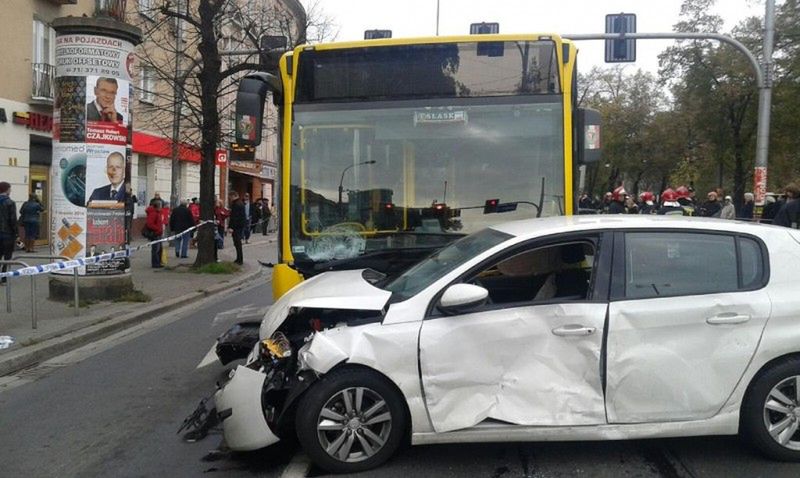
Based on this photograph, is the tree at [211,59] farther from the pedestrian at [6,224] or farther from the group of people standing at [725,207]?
the group of people standing at [725,207]

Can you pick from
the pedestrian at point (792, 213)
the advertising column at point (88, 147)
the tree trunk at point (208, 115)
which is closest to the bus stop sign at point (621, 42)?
the pedestrian at point (792, 213)

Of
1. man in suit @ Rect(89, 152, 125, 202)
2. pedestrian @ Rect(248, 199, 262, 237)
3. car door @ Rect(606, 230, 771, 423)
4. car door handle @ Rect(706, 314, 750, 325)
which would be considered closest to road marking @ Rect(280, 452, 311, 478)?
car door @ Rect(606, 230, 771, 423)

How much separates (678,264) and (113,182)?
929 cm

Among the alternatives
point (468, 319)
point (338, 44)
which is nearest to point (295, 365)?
point (468, 319)

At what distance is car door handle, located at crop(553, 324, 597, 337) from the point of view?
4.48 m

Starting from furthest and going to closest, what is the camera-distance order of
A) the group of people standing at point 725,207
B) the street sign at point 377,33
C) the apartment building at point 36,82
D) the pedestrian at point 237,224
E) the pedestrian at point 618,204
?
1. the pedestrian at point 237,224
2. the pedestrian at point 618,204
3. the apartment building at point 36,82
4. the group of people standing at point 725,207
5. the street sign at point 377,33

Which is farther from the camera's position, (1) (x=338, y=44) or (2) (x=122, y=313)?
(2) (x=122, y=313)

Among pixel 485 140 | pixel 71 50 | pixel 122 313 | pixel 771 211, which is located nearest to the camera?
pixel 485 140

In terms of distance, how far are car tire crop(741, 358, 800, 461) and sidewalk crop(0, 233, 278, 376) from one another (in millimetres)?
6871

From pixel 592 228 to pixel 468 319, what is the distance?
1062 mm

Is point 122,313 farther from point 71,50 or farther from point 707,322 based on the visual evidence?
point 707,322

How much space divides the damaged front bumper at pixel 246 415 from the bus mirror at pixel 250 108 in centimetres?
232

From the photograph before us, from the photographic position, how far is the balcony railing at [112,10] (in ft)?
46.0

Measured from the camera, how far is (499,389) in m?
4.46
